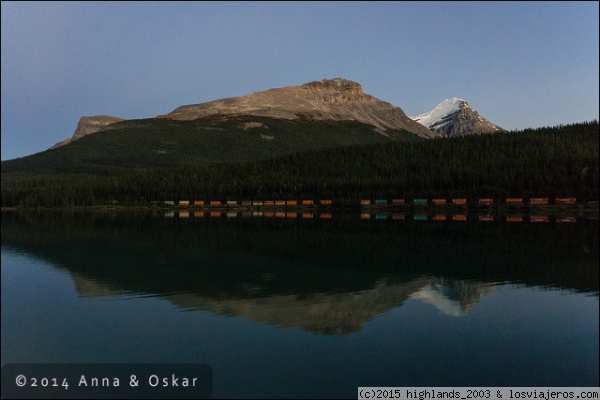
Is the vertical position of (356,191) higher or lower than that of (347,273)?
higher

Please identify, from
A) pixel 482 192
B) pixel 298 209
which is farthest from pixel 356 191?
pixel 482 192

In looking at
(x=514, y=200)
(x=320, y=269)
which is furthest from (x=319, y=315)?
(x=514, y=200)

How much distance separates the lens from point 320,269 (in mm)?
41625

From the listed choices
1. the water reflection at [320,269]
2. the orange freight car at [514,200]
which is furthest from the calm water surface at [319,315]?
the orange freight car at [514,200]

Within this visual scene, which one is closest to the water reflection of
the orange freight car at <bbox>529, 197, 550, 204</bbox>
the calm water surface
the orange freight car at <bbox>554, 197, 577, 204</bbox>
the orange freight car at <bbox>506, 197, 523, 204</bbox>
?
the calm water surface

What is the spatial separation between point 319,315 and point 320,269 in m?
15.6

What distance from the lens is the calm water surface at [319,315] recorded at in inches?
723

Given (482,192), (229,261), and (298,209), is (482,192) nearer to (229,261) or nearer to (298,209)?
(298,209)

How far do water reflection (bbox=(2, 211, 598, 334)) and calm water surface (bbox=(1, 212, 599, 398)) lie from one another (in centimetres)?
21

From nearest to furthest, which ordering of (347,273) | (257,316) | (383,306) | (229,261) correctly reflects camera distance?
(257,316) < (383,306) < (347,273) < (229,261)

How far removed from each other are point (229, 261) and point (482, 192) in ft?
467

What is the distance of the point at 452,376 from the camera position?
57.9 ft

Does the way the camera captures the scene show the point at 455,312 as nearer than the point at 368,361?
No

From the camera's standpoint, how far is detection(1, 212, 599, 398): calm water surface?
18359 millimetres
